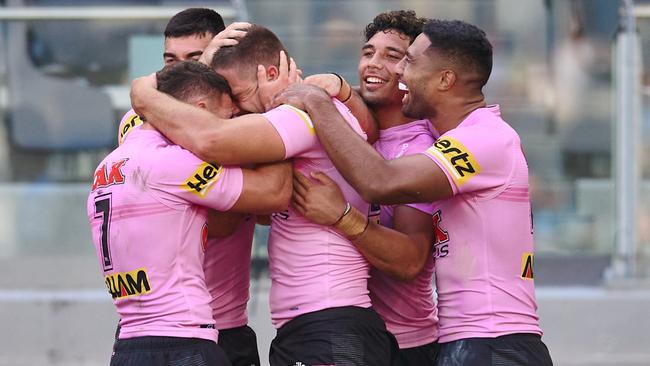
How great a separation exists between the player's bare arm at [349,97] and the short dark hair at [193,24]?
0.70 m

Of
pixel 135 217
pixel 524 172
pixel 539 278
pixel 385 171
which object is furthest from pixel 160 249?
pixel 539 278

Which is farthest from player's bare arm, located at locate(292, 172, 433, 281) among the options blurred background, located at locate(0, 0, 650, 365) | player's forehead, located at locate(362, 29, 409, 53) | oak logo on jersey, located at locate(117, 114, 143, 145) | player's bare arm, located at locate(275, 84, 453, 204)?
blurred background, located at locate(0, 0, 650, 365)

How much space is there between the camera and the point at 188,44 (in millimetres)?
4637

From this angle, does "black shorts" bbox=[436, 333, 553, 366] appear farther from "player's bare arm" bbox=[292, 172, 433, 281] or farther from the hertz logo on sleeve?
the hertz logo on sleeve

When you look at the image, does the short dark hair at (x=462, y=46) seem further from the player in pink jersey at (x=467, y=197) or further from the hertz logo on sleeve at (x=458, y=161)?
the hertz logo on sleeve at (x=458, y=161)

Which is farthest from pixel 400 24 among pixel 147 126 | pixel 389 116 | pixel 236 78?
pixel 147 126

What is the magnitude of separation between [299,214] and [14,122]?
593 cm

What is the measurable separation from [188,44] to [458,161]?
145 cm

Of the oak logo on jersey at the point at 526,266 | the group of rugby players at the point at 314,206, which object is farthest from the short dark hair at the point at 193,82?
the oak logo on jersey at the point at 526,266

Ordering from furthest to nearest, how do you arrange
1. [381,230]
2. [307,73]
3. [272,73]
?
1. [307,73]
2. [272,73]
3. [381,230]

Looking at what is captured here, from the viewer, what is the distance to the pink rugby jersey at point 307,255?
3.77 meters

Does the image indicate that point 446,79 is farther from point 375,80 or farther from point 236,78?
point 236,78

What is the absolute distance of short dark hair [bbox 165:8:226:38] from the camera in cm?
466

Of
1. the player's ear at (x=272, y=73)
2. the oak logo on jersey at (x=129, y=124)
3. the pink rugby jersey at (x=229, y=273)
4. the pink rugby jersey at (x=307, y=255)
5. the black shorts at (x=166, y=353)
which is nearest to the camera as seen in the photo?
the black shorts at (x=166, y=353)
